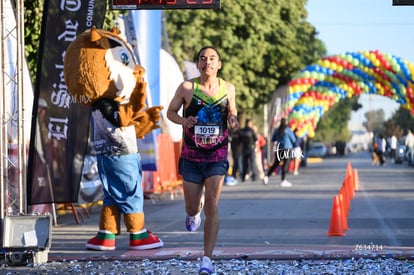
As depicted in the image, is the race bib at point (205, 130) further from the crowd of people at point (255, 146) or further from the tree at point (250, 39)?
the tree at point (250, 39)

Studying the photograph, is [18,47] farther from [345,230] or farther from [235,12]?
[235,12]

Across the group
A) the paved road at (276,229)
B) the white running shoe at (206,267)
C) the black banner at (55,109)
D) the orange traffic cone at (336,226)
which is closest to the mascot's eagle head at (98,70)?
the black banner at (55,109)

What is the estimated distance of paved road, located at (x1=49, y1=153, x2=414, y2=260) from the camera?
37.3ft

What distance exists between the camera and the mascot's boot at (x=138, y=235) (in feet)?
39.0

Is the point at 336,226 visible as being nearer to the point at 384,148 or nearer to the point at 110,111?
the point at 110,111

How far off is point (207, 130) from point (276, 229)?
17.4 ft

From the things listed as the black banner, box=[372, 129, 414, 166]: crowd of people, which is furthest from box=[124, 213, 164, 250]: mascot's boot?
box=[372, 129, 414, 166]: crowd of people

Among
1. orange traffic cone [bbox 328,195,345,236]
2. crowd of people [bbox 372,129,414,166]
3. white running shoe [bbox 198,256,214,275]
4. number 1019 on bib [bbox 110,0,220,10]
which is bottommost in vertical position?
crowd of people [bbox 372,129,414,166]

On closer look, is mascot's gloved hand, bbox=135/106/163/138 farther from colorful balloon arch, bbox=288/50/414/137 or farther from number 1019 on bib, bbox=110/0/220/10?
colorful balloon arch, bbox=288/50/414/137

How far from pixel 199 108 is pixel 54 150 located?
5082mm

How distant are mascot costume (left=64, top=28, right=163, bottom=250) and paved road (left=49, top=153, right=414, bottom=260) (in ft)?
1.00

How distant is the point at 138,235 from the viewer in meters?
12.0

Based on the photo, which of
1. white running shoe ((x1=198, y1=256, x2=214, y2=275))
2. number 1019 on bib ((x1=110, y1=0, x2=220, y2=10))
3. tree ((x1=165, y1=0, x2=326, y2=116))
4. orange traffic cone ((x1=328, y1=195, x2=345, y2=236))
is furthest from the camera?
tree ((x1=165, y1=0, x2=326, y2=116))

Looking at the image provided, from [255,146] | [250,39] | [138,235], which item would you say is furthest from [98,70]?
[250,39]
